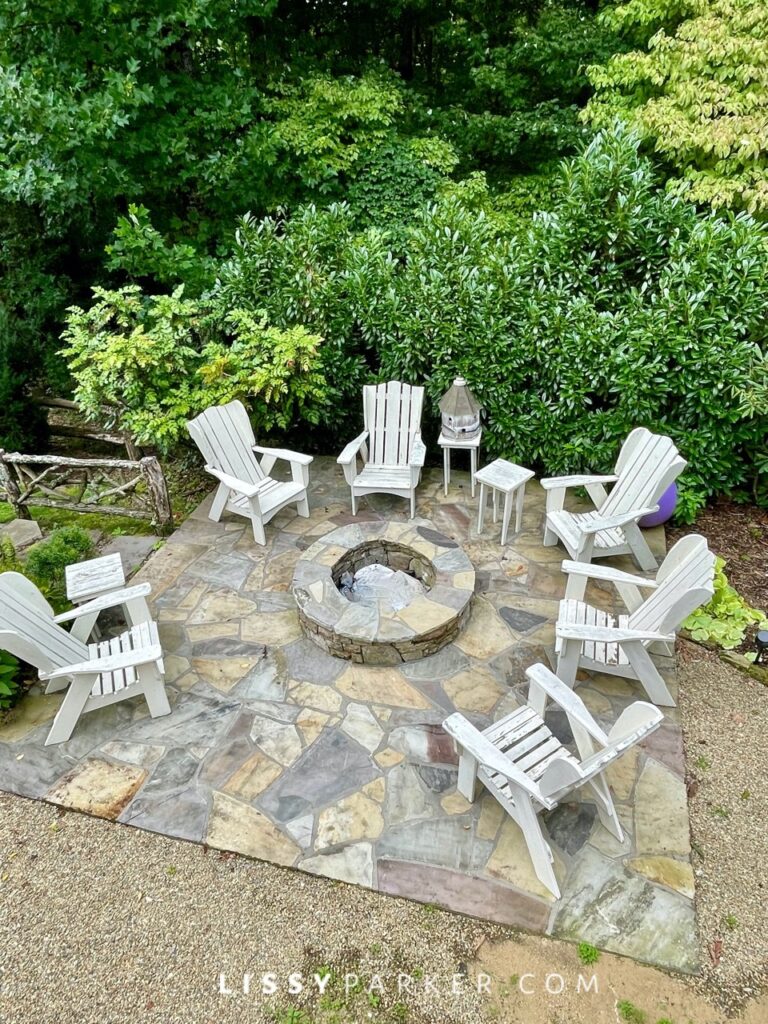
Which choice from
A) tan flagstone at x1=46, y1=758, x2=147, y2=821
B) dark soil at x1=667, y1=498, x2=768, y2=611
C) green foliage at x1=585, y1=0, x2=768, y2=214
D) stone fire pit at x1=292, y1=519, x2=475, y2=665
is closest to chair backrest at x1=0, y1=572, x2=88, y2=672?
tan flagstone at x1=46, y1=758, x2=147, y2=821

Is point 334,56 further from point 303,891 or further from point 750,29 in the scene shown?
point 303,891

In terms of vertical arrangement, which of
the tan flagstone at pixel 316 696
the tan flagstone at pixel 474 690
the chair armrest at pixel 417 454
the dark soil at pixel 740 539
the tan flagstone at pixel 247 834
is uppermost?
the chair armrest at pixel 417 454

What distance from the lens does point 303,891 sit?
103 inches

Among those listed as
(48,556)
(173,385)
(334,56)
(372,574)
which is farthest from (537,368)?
(334,56)

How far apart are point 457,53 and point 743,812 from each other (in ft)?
34.6

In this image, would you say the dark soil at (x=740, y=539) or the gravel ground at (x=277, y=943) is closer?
the gravel ground at (x=277, y=943)

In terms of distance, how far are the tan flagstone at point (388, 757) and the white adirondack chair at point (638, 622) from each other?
1.02 meters

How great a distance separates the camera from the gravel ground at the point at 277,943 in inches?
89.1

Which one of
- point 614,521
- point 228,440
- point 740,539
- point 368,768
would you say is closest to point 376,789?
point 368,768

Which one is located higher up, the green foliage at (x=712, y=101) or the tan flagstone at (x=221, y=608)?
the green foliage at (x=712, y=101)

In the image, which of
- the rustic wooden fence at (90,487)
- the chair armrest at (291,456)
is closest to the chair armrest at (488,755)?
the chair armrest at (291,456)

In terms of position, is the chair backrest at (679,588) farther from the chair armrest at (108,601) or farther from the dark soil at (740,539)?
the chair armrest at (108,601)

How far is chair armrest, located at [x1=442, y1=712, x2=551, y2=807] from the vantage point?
2381 mm

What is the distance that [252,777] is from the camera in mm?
3059
